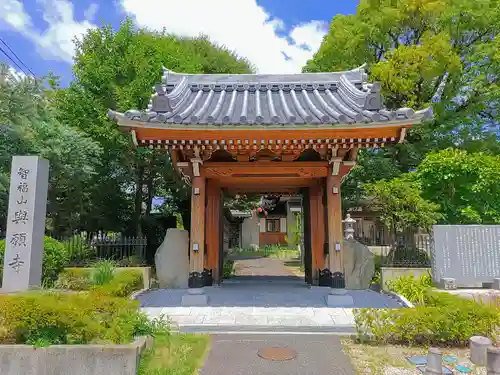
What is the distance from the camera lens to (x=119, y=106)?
43.5 ft

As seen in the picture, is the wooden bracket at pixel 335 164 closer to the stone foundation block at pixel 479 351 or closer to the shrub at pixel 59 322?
the stone foundation block at pixel 479 351

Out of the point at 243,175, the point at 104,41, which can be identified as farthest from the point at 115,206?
the point at 243,175

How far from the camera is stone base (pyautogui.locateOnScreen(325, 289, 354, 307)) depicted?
852cm

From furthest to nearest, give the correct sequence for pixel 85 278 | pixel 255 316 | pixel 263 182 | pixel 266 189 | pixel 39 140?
pixel 266 189 → pixel 39 140 → pixel 263 182 → pixel 85 278 → pixel 255 316

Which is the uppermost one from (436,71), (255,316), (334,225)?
(436,71)

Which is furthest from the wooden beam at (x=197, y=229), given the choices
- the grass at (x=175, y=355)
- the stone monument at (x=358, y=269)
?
the stone monument at (x=358, y=269)

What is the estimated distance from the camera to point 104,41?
1451cm

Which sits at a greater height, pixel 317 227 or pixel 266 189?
pixel 266 189

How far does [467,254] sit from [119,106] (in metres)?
12.1

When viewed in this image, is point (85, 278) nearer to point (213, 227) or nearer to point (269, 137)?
point (213, 227)

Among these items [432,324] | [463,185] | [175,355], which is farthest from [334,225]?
[175,355]

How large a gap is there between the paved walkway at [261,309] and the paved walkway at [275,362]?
0.49m

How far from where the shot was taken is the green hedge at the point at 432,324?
5711 mm

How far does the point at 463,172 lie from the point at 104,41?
1413cm
